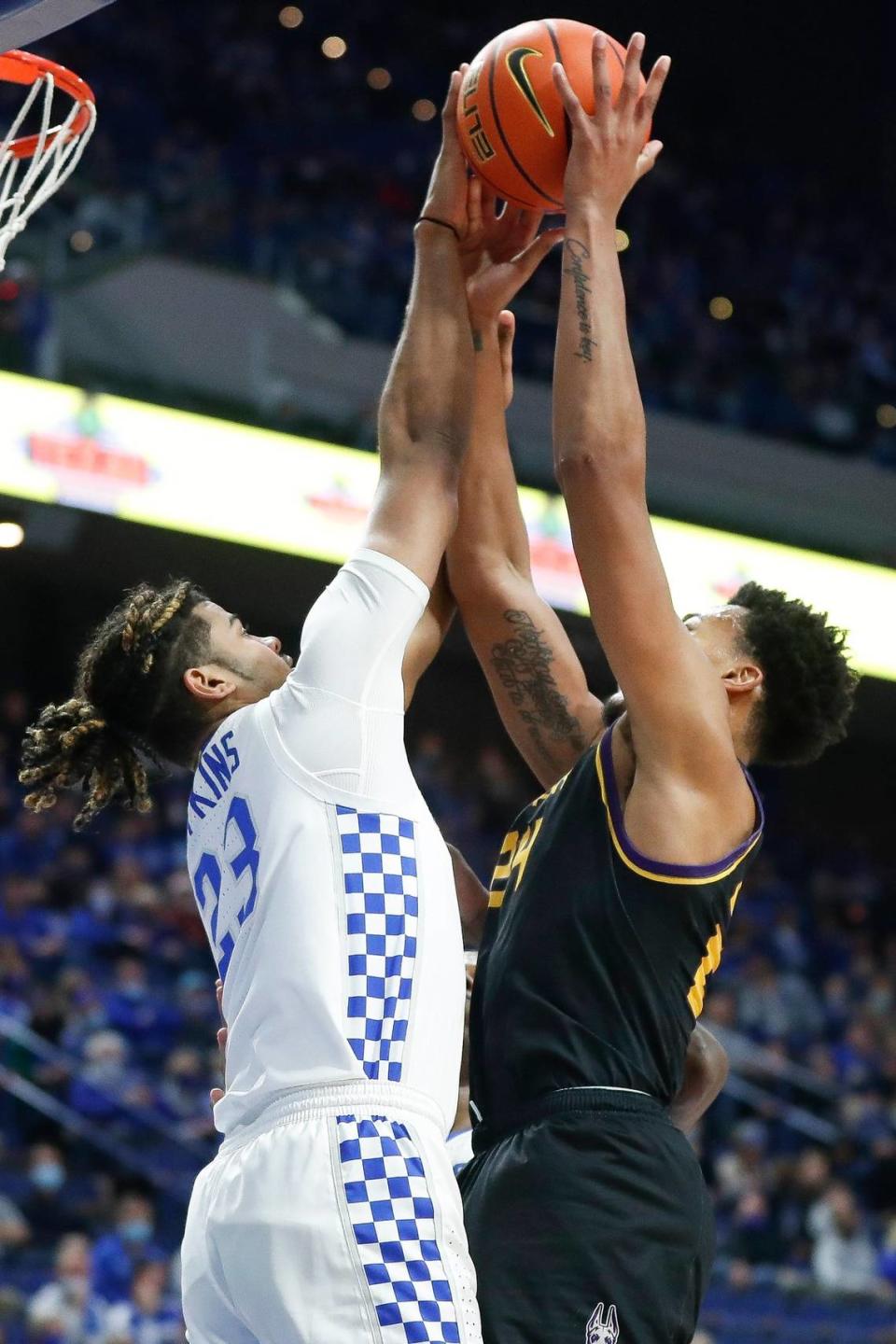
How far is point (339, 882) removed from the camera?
2896mm

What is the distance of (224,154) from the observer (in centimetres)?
1820

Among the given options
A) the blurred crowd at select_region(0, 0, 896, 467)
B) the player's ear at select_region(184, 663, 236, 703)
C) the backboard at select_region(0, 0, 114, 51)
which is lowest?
the blurred crowd at select_region(0, 0, 896, 467)

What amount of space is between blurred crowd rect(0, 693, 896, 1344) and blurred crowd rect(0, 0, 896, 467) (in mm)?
4359

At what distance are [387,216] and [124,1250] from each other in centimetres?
1163

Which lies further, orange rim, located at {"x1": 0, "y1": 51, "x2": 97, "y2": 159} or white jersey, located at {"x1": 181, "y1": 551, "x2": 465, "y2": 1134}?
orange rim, located at {"x1": 0, "y1": 51, "x2": 97, "y2": 159}

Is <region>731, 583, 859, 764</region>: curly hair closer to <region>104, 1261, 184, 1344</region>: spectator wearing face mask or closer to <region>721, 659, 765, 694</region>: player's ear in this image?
<region>721, 659, 765, 694</region>: player's ear

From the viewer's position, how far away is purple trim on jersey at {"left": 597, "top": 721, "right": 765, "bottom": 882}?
3.12 metres

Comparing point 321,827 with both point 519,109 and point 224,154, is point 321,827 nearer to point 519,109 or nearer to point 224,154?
point 519,109

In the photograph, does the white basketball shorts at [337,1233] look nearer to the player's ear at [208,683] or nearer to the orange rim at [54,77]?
the player's ear at [208,683]

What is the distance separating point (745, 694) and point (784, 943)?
13.2m

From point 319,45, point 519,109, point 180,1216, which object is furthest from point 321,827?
point 319,45

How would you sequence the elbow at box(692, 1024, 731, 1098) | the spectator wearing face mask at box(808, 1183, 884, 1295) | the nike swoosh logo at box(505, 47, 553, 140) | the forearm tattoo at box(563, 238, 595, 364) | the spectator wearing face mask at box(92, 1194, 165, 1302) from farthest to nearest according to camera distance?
the spectator wearing face mask at box(808, 1183, 884, 1295), the spectator wearing face mask at box(92, 1194, 165, 1302), the elbow at box(692, 1024, 731, 1098), the nike swoosh logo at box(505, 47, 553, 140), the forearm tattoo at box(563, 238, 595, 364)

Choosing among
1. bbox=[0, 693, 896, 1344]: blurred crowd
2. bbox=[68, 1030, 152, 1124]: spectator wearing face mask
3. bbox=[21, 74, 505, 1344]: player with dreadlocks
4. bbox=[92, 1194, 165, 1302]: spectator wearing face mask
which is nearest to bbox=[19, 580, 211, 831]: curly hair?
bbox=[21, 74, 505, 1344]: player with dreadlocks

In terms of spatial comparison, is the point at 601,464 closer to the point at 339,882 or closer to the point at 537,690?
the point at 537,690
